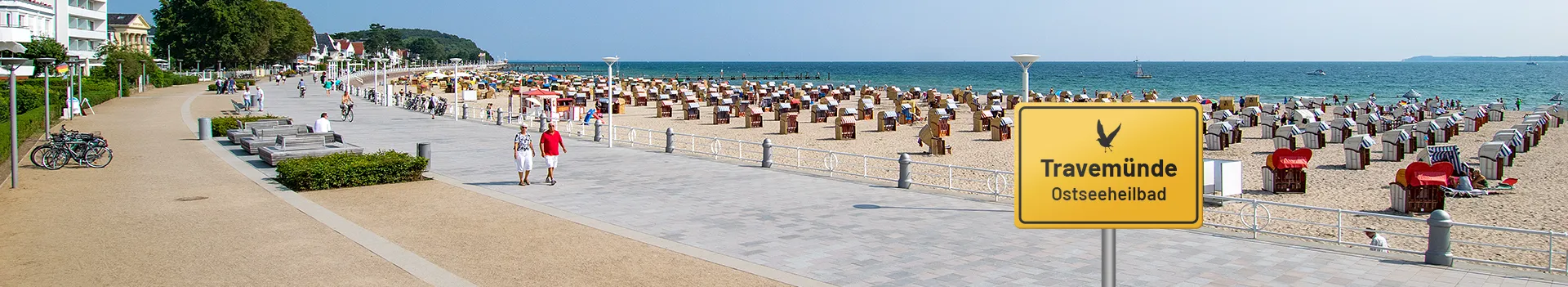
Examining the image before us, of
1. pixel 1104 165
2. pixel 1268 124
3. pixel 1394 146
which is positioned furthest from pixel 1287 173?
pixel 1104 165

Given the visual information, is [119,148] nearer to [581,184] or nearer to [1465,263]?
[581,184]

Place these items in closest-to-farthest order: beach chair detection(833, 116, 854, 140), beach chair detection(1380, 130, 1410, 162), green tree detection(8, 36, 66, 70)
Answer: beach chair detection(1380, 130, 1410, 162)
beach chair detection(833, 116, 854, 140)
green tree detection(8, 36, 66, 70)

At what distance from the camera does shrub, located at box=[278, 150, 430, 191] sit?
574 inches

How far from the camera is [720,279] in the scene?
873cm

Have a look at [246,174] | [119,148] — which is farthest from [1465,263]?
[119,148]

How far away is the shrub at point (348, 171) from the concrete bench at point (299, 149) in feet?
8.12

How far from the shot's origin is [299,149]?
19219 mm

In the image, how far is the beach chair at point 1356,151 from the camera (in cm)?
2019

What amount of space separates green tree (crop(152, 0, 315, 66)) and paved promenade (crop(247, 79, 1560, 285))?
65.8 meters

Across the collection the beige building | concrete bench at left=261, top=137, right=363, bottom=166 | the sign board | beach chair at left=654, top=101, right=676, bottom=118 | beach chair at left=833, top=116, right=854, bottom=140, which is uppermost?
the beige building

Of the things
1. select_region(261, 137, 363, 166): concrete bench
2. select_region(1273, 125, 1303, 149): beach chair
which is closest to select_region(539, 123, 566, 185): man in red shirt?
select_region(261, 137, 363, 166): concrete bench

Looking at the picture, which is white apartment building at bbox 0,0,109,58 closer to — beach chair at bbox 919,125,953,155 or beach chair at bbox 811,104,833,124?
beach chair at bbox 811,104,833,124

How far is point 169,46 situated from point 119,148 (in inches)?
2505

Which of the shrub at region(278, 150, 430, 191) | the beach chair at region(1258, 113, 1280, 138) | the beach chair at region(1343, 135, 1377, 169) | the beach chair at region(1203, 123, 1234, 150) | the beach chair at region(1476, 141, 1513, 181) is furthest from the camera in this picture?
the beach chair at region(1258, 113, 1280, 138)
